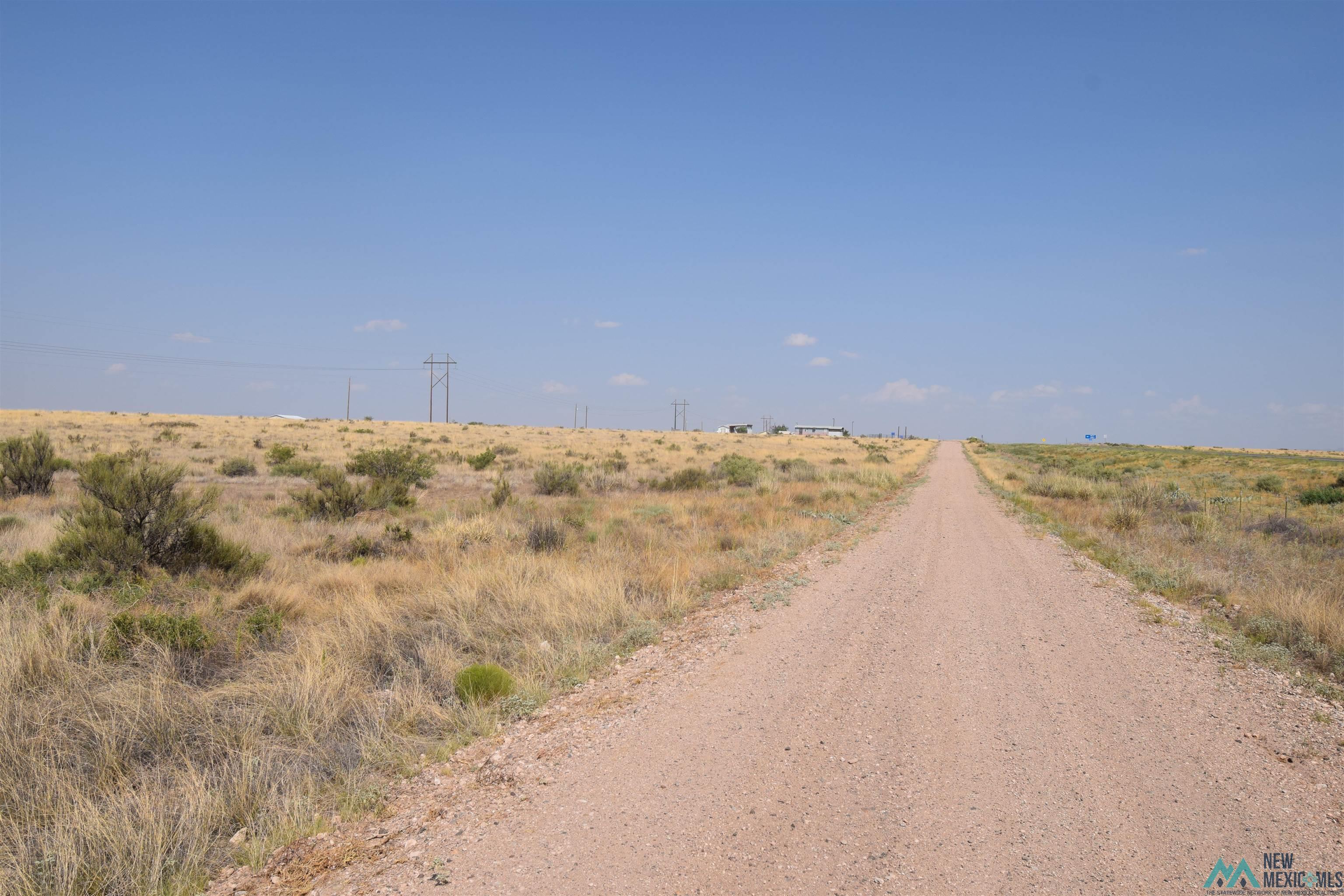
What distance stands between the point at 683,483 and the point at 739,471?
4.19m

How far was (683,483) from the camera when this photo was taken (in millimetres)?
24141

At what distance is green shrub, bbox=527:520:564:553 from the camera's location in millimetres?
12016

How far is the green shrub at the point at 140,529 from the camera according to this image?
29.0 ft

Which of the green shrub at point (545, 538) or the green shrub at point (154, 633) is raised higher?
the green shrub at point (545, 538)

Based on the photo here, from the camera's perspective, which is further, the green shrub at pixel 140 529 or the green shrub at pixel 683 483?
the green shrub at pixel 683 483

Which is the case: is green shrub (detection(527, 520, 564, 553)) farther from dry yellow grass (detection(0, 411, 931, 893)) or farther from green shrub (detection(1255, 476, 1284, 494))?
green shrub (detection(1255, 476, 1284, 494))

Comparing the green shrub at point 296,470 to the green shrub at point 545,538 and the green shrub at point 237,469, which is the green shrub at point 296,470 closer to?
the green shrub at point 237,469

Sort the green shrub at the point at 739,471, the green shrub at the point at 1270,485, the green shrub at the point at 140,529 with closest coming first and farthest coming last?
the green shrub at the point at 140,529, the green shrub at the point at 739,471, the green shrub at the point at 1270,485

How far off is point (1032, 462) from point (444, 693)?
61909mm

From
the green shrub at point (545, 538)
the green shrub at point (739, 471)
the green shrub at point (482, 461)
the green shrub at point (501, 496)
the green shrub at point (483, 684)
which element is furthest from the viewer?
the green shrub at point (482, 461)

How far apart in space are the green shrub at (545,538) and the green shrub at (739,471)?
14.1 metres

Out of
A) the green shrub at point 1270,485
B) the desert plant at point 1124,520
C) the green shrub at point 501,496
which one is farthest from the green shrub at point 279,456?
the green shrub at point 1270,485

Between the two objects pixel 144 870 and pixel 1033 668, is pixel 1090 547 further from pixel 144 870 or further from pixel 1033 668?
pixel 144 870

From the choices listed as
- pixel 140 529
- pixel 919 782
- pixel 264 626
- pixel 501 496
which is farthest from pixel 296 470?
pixel 919 782
